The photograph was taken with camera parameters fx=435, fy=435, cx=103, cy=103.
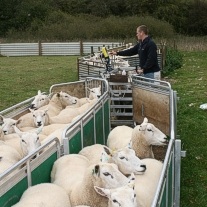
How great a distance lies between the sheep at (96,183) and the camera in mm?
4445

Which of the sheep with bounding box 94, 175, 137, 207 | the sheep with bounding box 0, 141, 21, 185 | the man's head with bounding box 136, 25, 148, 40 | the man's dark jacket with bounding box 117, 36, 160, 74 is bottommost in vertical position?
the sheep with bounding box 0, 141, 21, 185

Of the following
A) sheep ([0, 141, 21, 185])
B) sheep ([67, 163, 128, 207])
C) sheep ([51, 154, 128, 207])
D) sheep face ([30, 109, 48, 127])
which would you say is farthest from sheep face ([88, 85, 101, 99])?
sheep ([67, 163, 128, 207])

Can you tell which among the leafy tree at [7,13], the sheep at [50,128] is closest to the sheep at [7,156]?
the sheep at [50,128]

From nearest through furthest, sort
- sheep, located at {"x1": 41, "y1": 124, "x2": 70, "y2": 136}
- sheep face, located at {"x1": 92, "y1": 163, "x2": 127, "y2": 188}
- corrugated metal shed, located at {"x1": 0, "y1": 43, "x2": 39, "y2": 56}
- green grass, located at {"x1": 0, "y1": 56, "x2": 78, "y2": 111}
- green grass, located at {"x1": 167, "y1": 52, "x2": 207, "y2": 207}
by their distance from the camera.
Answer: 1. sheep face, located at {"x1": 92, "y1": 163, "x2": 127, "y2": 188}
2. green grass, located at {"x1": 167, "y1": 52, "x2": 207, "y2": 207}
3. sheep, located at {"x1": 41, "y1": 124, "x2": 70, "y2": 136}
4. green grass, located at {"x1": 0, "y1": 56, "x2": 78, "y2": 111}
5. corrugated metal shed, located at {"x1": 0, "y1": 43, "x2": 39, "y2": 56}

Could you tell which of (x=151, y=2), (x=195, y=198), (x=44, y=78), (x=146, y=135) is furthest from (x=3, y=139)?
(x=151, y=2)

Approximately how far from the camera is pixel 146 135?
6.38 m

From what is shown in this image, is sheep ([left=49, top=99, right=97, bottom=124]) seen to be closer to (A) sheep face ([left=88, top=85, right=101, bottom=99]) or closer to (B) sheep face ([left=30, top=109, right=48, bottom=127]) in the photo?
(B) sheep face ([left=30, top=109, right=48, bottom=127])

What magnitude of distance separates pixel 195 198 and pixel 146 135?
1155 mm

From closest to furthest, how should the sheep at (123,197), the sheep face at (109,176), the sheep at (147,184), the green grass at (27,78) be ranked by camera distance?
the sheep at (123,197) → the sheep face at (109,176) → the sheep at (147,184) → the green grass at (27,78)

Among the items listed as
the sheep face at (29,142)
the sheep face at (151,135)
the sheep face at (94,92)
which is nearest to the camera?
the sheep face at (29,142)

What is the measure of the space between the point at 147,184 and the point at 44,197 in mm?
1228

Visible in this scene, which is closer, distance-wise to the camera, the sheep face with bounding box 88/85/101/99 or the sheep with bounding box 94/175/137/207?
the sheep with bounding box 94/175/137/207

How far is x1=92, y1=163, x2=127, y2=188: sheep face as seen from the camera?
175 inches

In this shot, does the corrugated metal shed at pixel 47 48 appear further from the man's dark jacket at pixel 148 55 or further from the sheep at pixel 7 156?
the sheep at pixel 7 156
